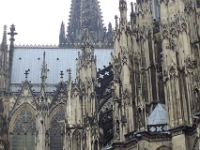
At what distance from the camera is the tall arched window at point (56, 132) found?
2930 centimetres

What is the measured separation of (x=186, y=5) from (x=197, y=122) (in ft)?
Result: 20.4

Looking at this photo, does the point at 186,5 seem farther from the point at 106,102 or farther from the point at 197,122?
the point at 106,102

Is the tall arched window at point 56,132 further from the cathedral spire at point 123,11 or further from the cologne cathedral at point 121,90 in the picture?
the cathedral spire at point 123,11

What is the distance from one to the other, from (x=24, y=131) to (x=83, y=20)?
21.7 metres

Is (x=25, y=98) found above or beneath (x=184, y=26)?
beneath

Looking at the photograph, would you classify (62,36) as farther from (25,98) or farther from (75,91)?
(75,91)

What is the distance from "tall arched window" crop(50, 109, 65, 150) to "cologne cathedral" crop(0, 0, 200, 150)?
7 centimetres

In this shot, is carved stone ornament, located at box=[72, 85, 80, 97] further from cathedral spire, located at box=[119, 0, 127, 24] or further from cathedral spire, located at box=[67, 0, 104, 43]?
cathedral spire, located at box=[67, 0, 104, 43]

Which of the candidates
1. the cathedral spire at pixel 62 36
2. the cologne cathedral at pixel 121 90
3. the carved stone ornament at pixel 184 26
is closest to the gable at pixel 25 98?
the cologne cathedral at pixel 121 90

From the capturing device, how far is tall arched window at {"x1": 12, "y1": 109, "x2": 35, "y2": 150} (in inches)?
1158

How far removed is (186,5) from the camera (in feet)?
60.0

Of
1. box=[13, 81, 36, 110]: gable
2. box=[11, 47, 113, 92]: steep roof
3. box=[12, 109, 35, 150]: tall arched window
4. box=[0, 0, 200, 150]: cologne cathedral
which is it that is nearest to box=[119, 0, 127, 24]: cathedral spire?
box=[0, 0, 200, 150]: cologne cathedral

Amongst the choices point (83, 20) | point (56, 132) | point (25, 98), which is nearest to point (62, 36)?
point (83, 20)

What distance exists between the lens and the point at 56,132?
97.5 feet
